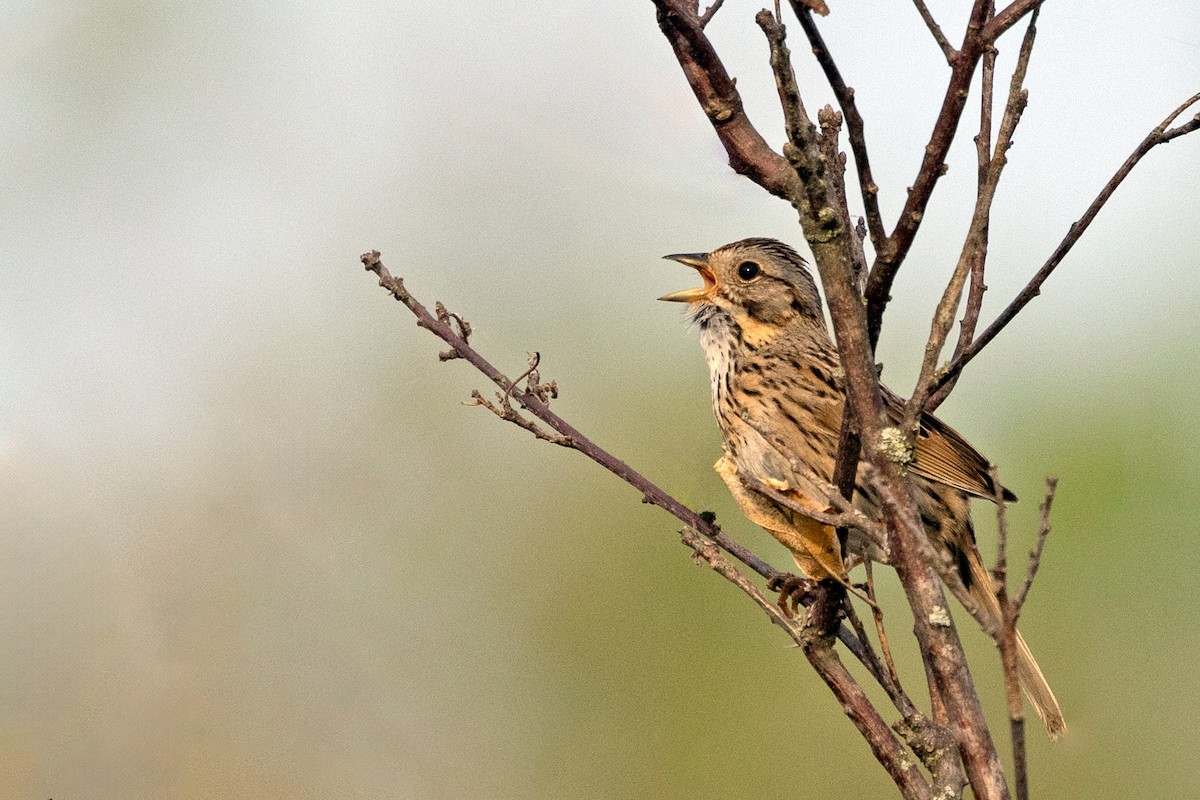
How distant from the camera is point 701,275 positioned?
174 inches

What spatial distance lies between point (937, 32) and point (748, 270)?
237 cm

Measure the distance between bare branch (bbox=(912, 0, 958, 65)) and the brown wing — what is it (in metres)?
1.61

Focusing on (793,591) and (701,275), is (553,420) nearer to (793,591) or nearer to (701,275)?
(793,591)

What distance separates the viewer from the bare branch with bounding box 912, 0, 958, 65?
5.93 feet

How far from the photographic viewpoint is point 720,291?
426cm

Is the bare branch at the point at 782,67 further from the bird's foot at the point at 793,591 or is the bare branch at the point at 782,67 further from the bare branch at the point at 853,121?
the bird's foot at the point at 793,591

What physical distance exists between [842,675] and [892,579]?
257 centimetres

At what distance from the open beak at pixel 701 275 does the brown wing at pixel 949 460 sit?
93 cm

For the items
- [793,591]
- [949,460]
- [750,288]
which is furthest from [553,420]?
[750,288]

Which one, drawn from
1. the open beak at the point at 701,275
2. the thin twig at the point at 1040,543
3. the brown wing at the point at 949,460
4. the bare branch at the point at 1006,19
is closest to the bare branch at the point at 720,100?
the bare branch at the point at 1006,19

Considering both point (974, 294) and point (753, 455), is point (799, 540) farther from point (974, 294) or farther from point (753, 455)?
point (753, 455)

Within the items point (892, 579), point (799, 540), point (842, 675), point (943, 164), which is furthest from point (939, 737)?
point (892, 579)

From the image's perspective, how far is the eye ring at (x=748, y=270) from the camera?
4293 millimetres

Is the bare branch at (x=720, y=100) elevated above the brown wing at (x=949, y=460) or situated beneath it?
elevated above
